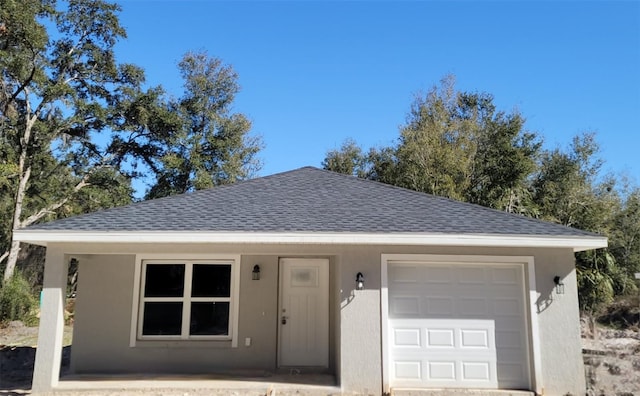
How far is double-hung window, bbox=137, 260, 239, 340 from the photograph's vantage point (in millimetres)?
9117

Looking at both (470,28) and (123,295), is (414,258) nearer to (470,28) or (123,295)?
(123,295)

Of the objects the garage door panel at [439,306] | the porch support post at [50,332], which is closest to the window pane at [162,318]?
the porch support post at [50,332]

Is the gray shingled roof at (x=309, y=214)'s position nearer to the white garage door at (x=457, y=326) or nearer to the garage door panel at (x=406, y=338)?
the white garage door at (x=457, y=326)

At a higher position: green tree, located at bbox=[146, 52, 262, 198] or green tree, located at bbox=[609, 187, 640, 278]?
green tree, located at bbox=[146, 52, 262, 198]

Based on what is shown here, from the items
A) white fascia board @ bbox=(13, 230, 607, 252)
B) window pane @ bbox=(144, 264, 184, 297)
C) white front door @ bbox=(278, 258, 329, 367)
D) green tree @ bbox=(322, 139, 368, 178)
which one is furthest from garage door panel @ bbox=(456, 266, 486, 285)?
green tree @ bbox=(322, 139, 368, 178)

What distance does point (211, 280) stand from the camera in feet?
30.6

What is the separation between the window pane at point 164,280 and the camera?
9203mm

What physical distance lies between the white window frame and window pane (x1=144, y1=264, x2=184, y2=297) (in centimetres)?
8

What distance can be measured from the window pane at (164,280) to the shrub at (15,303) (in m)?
10.9

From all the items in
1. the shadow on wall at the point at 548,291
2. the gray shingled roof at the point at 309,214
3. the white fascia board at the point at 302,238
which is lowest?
the shadow on wall at the point at 548,291

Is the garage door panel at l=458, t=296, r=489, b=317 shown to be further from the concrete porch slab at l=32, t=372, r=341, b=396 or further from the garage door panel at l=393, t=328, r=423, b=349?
the concrete porch slab at l=32, t=372, r=341, b=396

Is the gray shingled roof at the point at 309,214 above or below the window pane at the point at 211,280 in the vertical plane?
above

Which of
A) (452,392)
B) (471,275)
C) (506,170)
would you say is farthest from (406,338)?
(506,170)

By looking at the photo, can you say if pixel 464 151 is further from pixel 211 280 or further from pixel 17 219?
pixel 17 219
